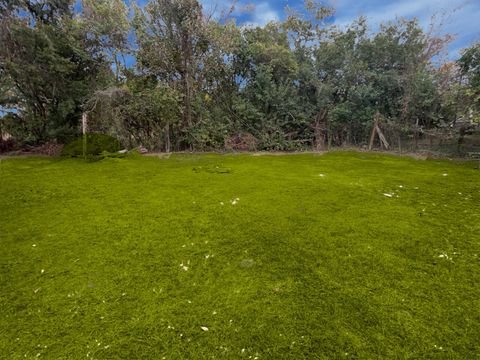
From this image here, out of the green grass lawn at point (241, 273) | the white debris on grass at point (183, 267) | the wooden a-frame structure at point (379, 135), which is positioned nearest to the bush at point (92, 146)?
the green grass lawn at point (241, 273)

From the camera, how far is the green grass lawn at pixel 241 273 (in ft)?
5.01

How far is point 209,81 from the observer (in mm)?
10555

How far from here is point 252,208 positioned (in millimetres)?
3396

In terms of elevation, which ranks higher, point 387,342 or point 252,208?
point 252,208

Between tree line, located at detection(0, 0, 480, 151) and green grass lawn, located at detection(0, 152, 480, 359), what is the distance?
587cm

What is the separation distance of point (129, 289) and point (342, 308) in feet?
4.97

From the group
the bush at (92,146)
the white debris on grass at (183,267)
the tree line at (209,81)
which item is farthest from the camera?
the tree line at (209,81)

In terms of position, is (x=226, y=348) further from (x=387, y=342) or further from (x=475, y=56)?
(x=475, y=56)

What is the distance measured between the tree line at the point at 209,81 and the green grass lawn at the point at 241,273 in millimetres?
5875

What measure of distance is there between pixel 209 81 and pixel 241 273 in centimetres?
971

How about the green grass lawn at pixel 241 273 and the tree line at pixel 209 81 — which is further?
the tree line at pixel 209 81

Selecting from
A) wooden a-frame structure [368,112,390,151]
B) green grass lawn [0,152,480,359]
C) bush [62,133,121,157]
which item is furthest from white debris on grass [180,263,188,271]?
wooden a-frame structure [368,112,390,151]

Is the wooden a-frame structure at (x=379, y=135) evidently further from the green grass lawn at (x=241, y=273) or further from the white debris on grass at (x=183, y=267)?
the white debris on grass at (x=183, y=267)

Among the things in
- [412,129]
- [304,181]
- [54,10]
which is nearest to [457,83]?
[412,129]
